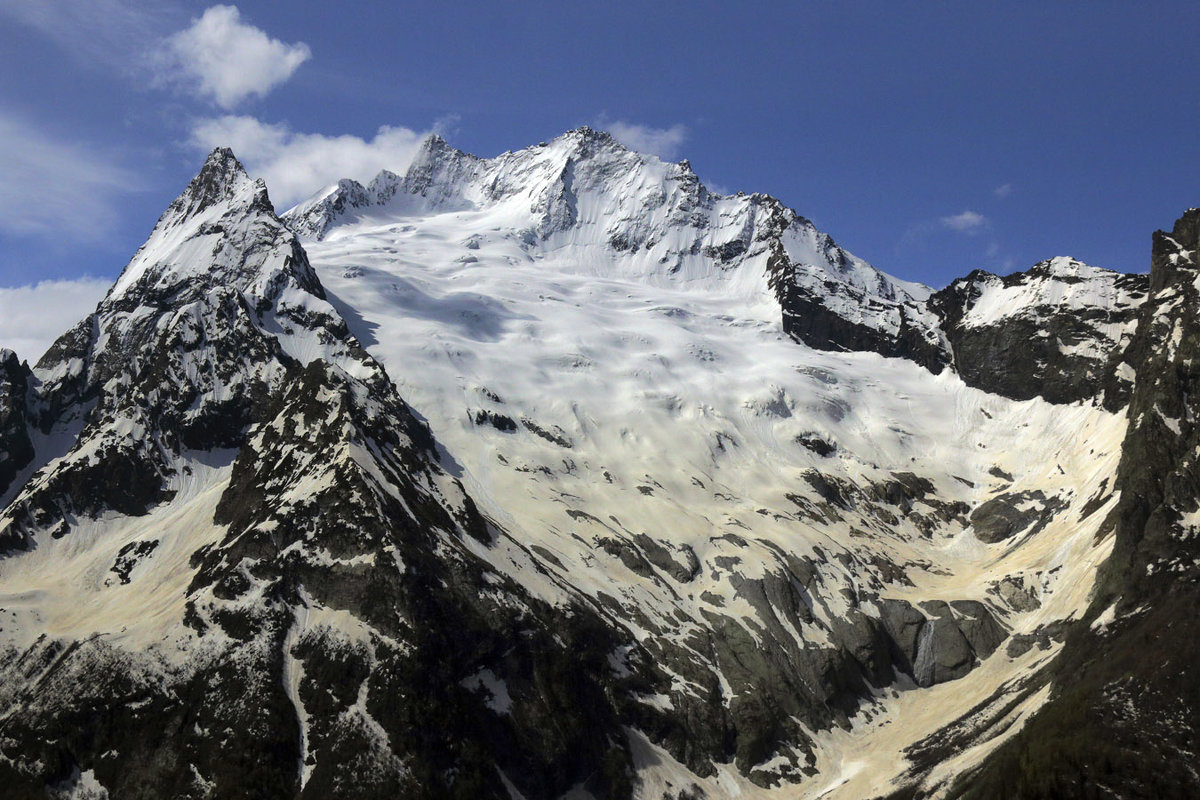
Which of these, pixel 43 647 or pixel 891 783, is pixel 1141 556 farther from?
pixel 43 647

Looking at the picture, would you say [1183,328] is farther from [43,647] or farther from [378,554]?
[43,647]

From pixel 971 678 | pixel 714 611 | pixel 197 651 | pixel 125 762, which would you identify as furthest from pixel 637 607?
pixel 125 762

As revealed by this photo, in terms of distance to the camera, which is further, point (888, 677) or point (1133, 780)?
point (888, 677)

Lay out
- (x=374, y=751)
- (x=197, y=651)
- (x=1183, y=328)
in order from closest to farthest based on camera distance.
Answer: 1. (x=374, y=751)
2. (x=197, y=651)
3. (x=1183, y=328)

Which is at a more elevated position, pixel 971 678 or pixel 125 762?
pixel 125 762

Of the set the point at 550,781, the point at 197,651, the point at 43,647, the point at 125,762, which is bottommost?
the point at 550,781

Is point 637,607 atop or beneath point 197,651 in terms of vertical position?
beneath

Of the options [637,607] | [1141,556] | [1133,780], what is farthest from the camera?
[637,607]

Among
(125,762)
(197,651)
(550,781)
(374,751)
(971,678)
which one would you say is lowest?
(971,678)

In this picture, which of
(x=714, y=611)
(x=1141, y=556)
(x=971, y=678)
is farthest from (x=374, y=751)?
(x=1141, y=556)
